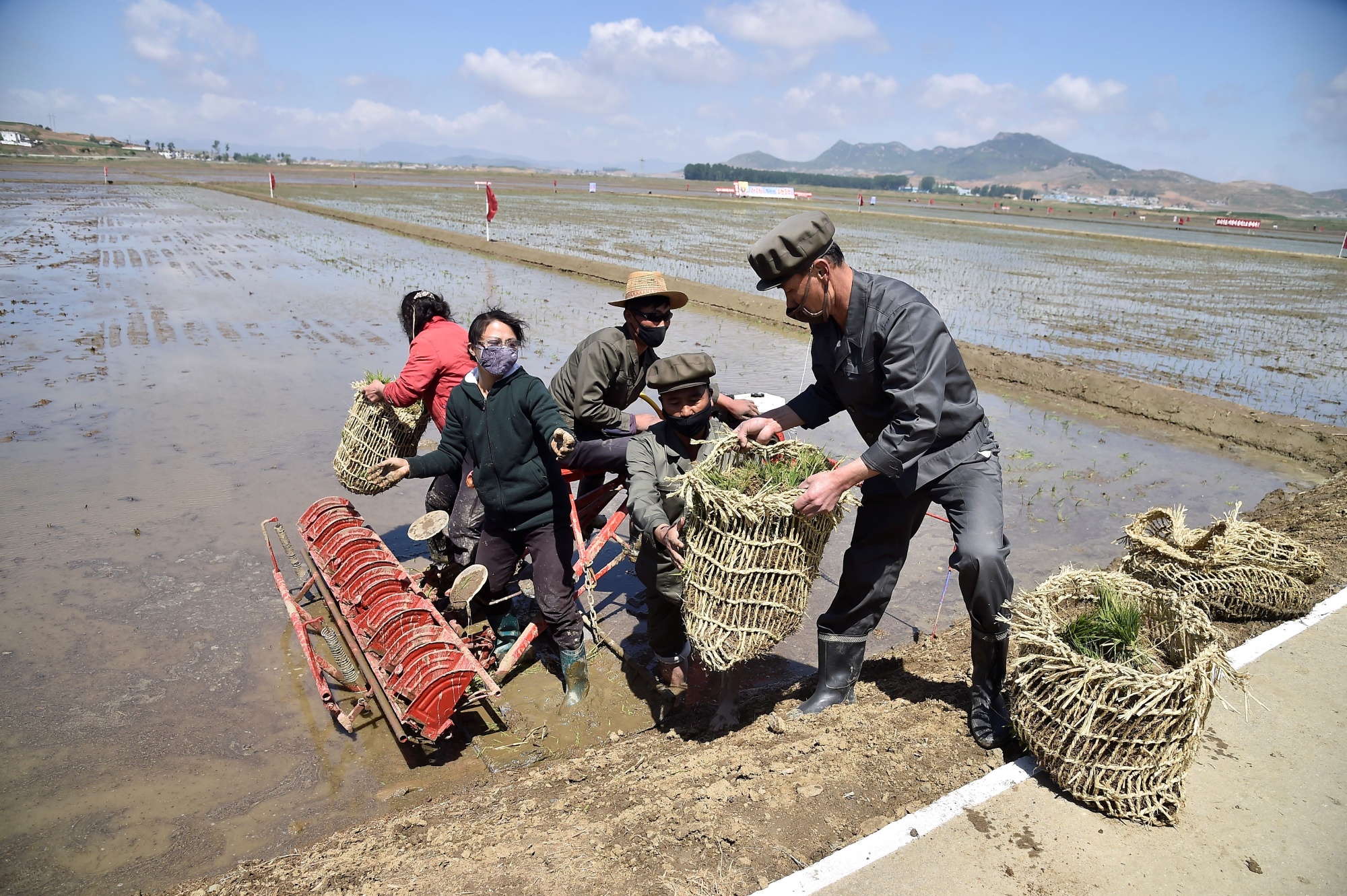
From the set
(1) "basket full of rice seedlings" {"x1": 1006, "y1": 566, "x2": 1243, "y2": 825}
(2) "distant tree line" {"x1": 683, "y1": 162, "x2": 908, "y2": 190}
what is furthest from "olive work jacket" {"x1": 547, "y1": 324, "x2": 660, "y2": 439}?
(2) "distant tree line" {"x1": 683, "y1": 162, "x2": 908, "y2": 190}

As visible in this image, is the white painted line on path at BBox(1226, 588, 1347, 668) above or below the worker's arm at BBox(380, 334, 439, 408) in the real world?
below

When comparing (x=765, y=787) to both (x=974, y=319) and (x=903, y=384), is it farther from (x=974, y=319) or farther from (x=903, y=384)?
(x=974, y=319)

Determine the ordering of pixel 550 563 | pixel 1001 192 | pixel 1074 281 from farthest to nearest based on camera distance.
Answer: pixel 1001 192, pixel 1074 281, pixel 550 563

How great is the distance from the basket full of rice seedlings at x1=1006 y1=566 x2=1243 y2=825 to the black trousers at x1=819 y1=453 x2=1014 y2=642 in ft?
0.48

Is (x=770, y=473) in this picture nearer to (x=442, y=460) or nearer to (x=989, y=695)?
(x=989, y=695)

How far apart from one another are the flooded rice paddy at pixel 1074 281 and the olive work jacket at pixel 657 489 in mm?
9549

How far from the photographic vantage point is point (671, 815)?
2.96 meters

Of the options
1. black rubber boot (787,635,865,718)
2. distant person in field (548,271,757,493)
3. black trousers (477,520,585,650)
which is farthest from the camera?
distant person in field (548,271,757,493)

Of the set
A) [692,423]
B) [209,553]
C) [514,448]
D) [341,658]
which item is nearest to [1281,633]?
[692,423]

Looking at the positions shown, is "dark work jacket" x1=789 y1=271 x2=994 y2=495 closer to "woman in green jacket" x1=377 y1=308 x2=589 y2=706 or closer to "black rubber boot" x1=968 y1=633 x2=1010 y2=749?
"black rubber boot" x1=968 y1=633 x2=1010 y2=749

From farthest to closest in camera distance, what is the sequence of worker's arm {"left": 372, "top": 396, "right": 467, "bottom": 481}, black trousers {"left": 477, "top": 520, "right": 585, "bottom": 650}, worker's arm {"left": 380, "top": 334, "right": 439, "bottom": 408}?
worker's arm {"left": 380, "top": 334, "right": 439, "bottom": 408} < worker's arm {"left": 372, "top": 396, "right": 467, "bottom": 481} < black trousers {"left": 477, "top": 520, "right": 585, "bottom": 650}

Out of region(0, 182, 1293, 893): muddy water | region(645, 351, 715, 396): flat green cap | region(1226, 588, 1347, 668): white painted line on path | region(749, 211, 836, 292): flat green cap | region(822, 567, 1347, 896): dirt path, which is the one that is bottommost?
region(0, 182, 1293, 893): muddy water

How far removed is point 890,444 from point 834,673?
1281 millimetres

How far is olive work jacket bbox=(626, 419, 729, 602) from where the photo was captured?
364 centimetres
